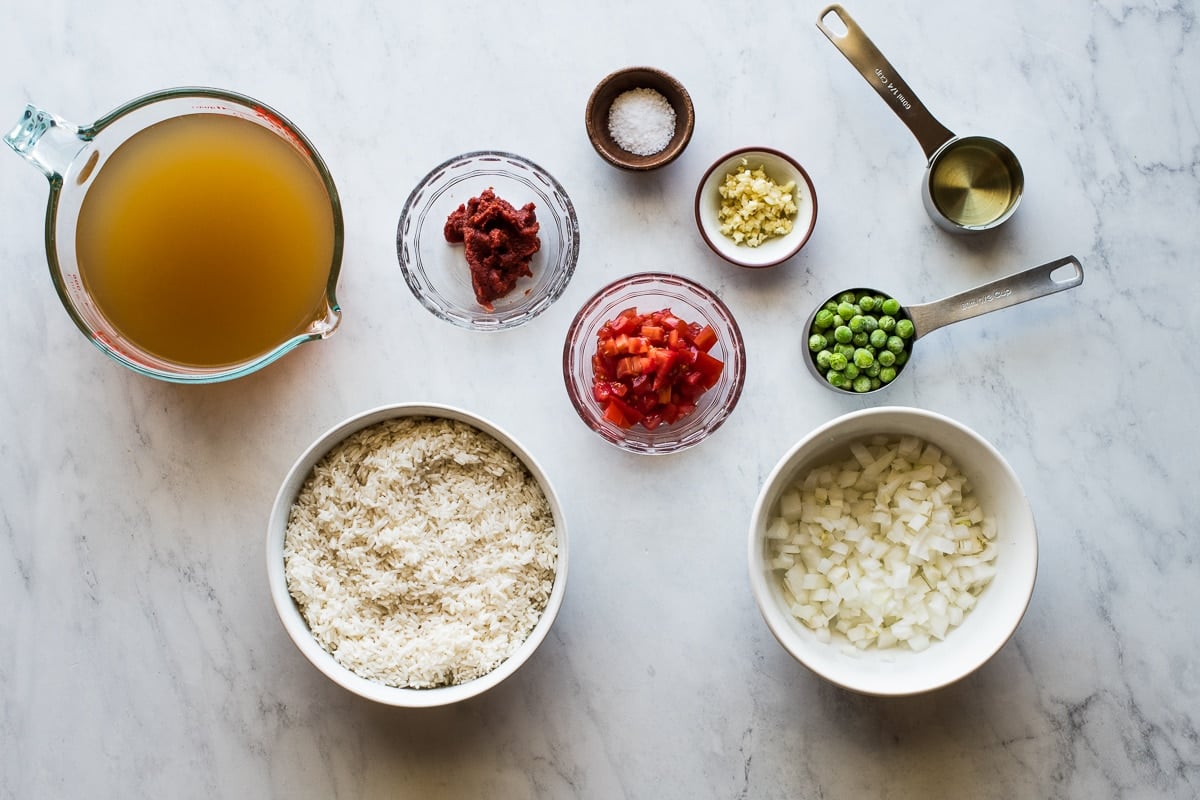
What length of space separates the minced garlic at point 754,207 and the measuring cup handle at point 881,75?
33 centimetres

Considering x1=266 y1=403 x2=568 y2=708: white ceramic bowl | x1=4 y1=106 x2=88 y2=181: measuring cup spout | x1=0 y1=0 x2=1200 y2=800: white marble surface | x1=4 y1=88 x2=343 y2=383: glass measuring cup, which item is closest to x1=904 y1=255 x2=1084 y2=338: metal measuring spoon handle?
x1=0 y1=0 x2=1200 y2=800: white marble surface

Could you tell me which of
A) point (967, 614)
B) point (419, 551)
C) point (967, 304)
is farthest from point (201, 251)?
point (967, 614)

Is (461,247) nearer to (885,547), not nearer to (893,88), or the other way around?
(893,88)

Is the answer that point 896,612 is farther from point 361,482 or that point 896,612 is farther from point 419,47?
point 419,47

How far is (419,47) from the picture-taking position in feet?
7.65

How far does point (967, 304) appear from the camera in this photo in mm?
2215

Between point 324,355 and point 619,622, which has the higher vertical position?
point 324,355

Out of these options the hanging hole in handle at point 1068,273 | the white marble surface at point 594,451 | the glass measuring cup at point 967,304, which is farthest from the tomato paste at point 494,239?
the hanging hole in handle at point 1068,273

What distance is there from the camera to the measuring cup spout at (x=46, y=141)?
77.2 inches

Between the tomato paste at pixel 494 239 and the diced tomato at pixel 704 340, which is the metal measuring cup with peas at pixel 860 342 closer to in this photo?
the diced tomato at pixel 704 340

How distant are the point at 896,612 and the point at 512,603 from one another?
919 millimetres

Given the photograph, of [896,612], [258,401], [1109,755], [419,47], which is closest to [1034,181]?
[896,612]

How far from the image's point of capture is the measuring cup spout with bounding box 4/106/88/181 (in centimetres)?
196

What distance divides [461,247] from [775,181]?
0.83 meters
